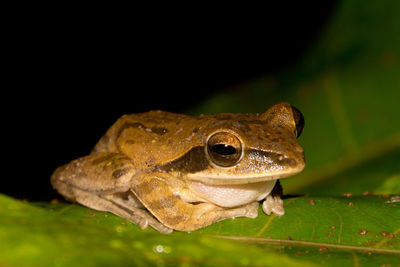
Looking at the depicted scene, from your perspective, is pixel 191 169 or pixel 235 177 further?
pixel 191 169

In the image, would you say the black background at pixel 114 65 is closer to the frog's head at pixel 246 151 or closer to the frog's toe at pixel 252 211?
the frog's head at pixel 246 151

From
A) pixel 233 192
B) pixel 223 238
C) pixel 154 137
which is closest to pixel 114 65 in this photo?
pixel 154 137

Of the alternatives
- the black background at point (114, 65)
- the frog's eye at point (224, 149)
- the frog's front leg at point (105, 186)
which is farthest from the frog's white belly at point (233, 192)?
the black background at point (114, 65)

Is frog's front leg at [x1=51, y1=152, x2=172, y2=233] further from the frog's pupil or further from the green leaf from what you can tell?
the frog's pupil

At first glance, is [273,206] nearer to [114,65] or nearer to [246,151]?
[246,151]

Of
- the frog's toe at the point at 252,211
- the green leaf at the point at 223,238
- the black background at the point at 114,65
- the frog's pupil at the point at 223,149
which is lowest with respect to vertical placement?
the green leaf at the point at 223,238

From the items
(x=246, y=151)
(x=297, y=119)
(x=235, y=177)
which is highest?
(x=297, y=119)
